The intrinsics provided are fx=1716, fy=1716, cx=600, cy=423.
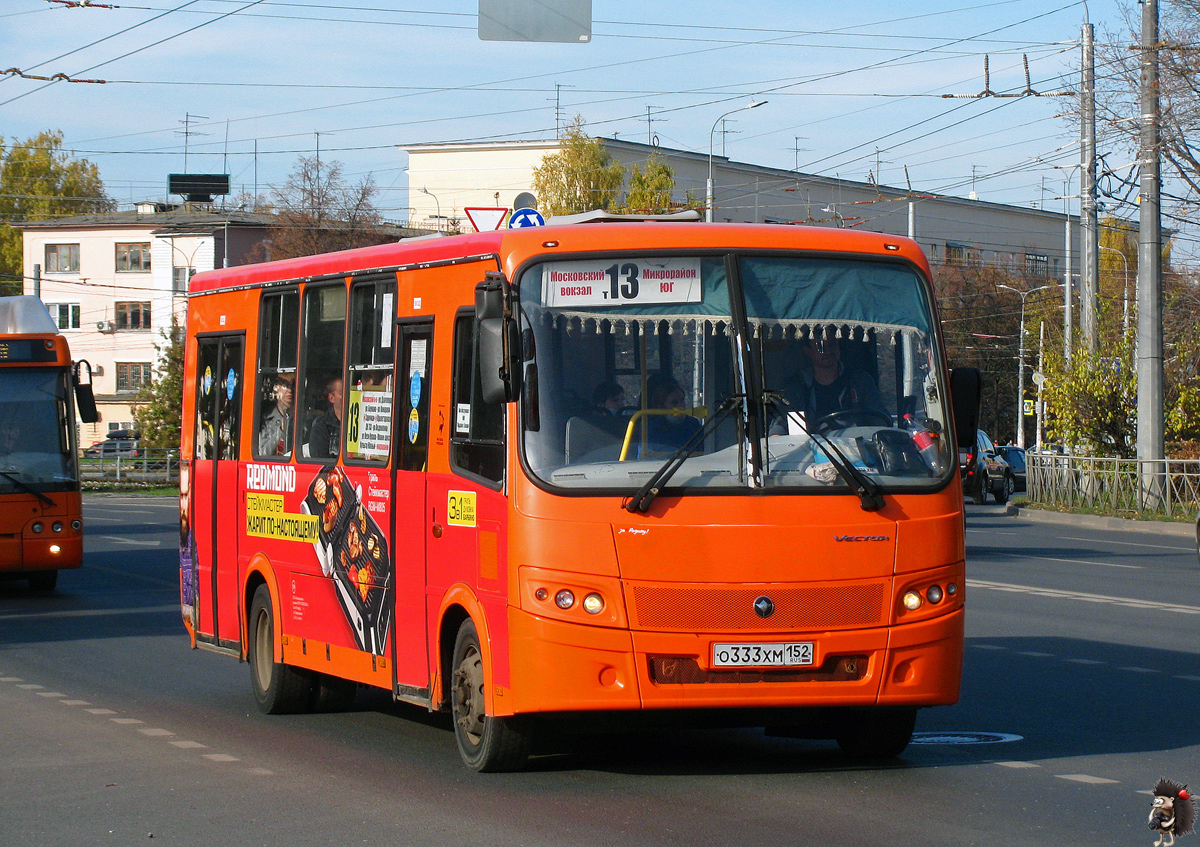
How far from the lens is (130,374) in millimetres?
91438

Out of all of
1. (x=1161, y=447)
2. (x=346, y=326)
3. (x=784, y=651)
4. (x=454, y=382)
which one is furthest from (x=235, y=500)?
(x=1161, y=447)

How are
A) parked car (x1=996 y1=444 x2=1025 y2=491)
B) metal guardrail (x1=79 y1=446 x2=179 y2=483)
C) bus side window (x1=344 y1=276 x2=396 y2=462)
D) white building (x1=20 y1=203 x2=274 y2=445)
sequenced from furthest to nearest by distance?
white building (x1=20 y1=203 x2=274 y2=445) → metal guardrail (x1=79 y1=446 x2=179 y2=483) → parked car (x1=996 y1=444 x2=1025 y2=491) → bus side window (x1=344 y1=276 x2=396 y2=462)

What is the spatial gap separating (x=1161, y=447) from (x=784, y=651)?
94.9ft

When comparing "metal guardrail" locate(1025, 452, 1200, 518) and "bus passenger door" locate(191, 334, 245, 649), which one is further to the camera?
"metal guardrail" locate(1025, 452, 1200, 518)

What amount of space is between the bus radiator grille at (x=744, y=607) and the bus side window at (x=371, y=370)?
90.9 inches

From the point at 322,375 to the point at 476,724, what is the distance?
2.88 m

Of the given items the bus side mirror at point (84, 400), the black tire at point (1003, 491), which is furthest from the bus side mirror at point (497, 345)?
the black tire at point (1003, 491)

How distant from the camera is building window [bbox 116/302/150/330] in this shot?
90.4 metres

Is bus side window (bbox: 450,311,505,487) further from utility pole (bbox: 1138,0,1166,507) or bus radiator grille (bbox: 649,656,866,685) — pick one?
utility pole (bbox: 1138,0,1166,507)

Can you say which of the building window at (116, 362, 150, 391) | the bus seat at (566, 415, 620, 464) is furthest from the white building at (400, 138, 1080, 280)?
the bus seat at (566, 415, 620, 464)

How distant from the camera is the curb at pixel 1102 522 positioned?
3176 centimetres

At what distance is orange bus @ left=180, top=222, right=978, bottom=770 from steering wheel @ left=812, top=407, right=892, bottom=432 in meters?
0.01

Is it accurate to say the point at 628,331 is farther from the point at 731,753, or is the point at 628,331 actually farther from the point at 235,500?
the point at 235,500

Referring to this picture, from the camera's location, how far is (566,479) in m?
7.72
